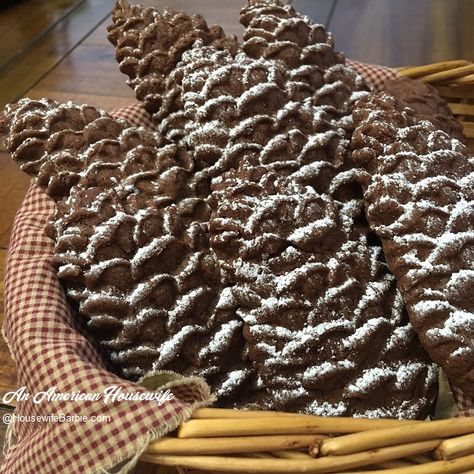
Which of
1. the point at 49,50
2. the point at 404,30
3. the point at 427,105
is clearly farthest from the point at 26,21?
the point at 427,105

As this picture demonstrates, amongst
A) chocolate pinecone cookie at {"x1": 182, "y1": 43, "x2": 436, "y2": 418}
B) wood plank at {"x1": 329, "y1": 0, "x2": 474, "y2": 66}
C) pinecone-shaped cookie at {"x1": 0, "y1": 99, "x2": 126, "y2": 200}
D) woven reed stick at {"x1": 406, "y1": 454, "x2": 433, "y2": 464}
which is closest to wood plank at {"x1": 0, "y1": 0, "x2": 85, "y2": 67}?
wood plank at {"x1": 329, "y1": 0, "x2": 474, "y2": 66}

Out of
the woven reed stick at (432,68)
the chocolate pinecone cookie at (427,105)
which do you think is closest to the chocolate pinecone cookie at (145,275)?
the chocolate pinecone cookie at (427,105)

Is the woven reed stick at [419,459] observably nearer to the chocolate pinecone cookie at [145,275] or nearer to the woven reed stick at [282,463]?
the woven reed stick at [282,463]

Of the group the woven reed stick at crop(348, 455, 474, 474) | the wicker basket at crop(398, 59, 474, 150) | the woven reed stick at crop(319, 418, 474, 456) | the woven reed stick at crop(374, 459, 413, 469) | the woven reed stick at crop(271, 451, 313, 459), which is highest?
the wicker basket at crop(398, 59, 474, 150)

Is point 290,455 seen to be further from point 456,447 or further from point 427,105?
point 427,105

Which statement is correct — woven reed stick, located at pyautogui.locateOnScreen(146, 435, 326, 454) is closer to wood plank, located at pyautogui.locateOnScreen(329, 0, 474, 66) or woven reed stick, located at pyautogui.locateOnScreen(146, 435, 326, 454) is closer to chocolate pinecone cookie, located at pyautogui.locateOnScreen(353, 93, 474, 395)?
chocolate pinecone cookie, located at pyautogui.locateOnScreen(353, 93, 474, 395)

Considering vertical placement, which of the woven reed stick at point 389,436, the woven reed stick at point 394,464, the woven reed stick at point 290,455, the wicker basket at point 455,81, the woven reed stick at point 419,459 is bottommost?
the woven reed stick at point 419,459
